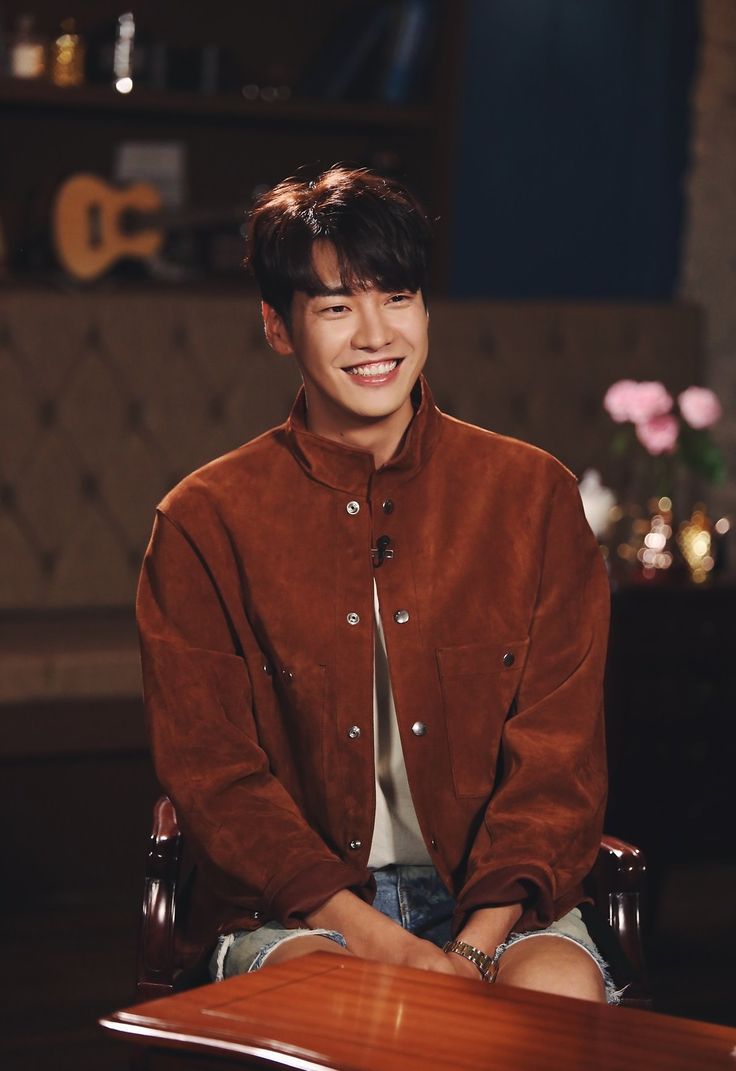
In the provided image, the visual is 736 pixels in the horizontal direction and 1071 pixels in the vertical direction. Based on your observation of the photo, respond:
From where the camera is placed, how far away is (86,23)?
13.4 ft

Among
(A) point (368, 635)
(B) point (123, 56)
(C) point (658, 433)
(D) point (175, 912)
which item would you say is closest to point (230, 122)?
(B) point (123, 56)

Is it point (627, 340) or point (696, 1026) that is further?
point (627, 340)

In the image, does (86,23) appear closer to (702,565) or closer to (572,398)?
(572,398)

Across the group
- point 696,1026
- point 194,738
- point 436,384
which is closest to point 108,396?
point 436,384

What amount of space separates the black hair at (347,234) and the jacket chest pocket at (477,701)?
16.0 inches

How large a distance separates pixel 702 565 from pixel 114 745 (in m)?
1.30

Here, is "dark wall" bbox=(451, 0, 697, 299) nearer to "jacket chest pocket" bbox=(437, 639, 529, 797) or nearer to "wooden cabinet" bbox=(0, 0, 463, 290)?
"wooden cabinet" bbox=(0, 0, 463, 290)

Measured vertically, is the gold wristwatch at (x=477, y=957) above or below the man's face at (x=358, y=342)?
below

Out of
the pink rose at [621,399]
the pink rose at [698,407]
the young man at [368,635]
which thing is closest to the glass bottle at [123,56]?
the pink rose at [621,399]

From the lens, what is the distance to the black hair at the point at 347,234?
1699mm

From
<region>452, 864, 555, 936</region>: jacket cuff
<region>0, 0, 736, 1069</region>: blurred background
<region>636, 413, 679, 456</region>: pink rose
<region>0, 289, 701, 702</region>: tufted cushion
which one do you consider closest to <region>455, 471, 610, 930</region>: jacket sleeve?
<region>452, 864, 555, 936</region>: jacket cuff

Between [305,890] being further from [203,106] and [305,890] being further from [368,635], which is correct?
[203,106]

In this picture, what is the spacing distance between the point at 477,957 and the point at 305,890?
19cm

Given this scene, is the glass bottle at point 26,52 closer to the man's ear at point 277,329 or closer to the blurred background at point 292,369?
the blurred background at point 292,369
